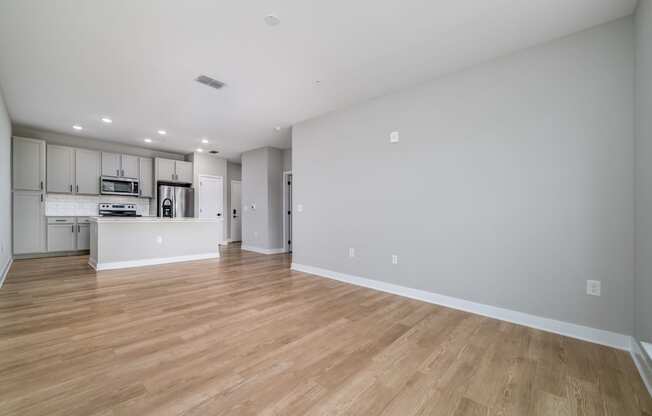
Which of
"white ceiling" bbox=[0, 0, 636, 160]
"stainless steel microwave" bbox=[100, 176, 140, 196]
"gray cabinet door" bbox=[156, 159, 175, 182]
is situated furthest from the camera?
"gray cabinet door" bbox=[156, 159, 175, 182]

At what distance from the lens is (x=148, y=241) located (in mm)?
5262

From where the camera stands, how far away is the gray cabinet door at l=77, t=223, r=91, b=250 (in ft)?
20.2

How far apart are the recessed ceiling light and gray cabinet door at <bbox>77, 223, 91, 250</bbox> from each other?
661 centimetres

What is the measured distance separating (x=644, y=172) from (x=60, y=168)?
8920 mm

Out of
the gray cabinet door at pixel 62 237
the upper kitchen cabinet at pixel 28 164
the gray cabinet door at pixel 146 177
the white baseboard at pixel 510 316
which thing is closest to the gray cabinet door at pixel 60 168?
the upper kitchen cabinet at pixel 28 164

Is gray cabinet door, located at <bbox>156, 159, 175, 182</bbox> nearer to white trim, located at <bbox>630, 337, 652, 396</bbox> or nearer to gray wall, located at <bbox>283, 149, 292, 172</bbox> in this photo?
gray wall, located at <bbox>283, 149, 292, 172</bbox>

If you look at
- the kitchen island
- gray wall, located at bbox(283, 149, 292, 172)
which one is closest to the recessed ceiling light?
the kitchen island

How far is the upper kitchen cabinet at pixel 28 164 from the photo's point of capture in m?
5.39

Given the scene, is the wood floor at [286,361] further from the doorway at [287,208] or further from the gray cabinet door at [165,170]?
the gray cabinet door at [165,170]

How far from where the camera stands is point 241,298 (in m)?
3.30

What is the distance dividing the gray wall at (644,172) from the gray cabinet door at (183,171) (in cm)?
833

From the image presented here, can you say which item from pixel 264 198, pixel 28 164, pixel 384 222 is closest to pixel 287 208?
pixel 264 198

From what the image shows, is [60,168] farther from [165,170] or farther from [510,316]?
[510,316]

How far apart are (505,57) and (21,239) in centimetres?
864
